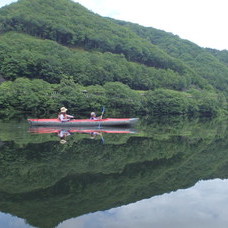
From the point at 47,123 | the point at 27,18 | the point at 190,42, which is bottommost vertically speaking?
the point at 47,123

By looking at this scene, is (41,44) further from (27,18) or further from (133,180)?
(133,180)

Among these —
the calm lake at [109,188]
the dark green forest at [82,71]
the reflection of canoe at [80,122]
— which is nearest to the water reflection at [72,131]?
the reflection of canoe at [80,122]

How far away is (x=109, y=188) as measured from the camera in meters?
11.6

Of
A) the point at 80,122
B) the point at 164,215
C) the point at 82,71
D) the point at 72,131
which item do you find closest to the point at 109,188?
the point at 164,215

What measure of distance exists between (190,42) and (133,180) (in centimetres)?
20154

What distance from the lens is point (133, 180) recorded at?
42.2ft

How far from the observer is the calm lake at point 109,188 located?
9.12 m

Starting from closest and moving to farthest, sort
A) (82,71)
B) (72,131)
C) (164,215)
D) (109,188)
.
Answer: (164,215), (109,188), (72,131), (82,71)

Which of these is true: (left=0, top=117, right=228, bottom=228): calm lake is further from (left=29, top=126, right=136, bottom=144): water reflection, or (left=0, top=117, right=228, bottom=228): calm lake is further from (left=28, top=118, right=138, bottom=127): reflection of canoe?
(left=28, top=118, right=138, bottom=127): reflection of canoe

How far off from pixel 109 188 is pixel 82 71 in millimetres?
76179

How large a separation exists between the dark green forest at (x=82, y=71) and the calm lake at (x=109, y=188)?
36.7 meters

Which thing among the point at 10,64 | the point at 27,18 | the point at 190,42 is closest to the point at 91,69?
the point at 10,64

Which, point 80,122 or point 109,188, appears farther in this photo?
point 80,122

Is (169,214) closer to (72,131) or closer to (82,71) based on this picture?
(72,131)
